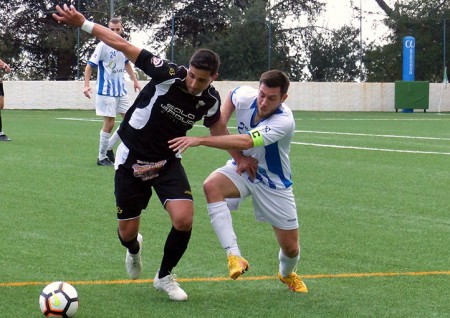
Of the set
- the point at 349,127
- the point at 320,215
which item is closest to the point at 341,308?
the point at 320,215

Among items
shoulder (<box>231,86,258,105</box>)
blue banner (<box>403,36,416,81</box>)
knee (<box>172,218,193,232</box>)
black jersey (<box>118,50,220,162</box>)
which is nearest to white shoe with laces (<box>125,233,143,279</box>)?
knee (<box>172,218,193,232</box>)

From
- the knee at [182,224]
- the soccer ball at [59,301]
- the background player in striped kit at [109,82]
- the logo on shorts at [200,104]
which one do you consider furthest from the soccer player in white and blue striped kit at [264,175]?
the background player in striped kit at [109,82]

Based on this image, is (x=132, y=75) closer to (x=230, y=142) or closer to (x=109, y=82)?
→ (x=109, y=82)

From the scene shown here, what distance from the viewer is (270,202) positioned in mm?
6816

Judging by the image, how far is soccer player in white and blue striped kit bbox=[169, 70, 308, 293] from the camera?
6.62 m

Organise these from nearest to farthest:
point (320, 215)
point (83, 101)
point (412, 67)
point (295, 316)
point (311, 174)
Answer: point (295, 316) < point (320, 215) < point (311, 174) < point (83, 101) < point (412, 67)

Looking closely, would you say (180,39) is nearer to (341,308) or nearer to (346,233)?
(346,233)

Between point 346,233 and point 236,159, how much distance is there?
2455 millimetres

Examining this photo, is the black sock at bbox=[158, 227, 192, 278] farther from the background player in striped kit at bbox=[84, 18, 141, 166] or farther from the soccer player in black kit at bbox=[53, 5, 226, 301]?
the background player in striped kit at bbox=[84, 18, 141, 166]

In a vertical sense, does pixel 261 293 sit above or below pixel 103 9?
below

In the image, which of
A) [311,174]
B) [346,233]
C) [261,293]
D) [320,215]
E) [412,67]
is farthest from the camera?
[412,67]

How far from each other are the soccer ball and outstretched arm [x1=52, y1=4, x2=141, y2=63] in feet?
5.52

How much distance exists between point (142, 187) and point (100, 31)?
3.67 ft

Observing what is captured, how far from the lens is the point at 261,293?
21.8 ft
